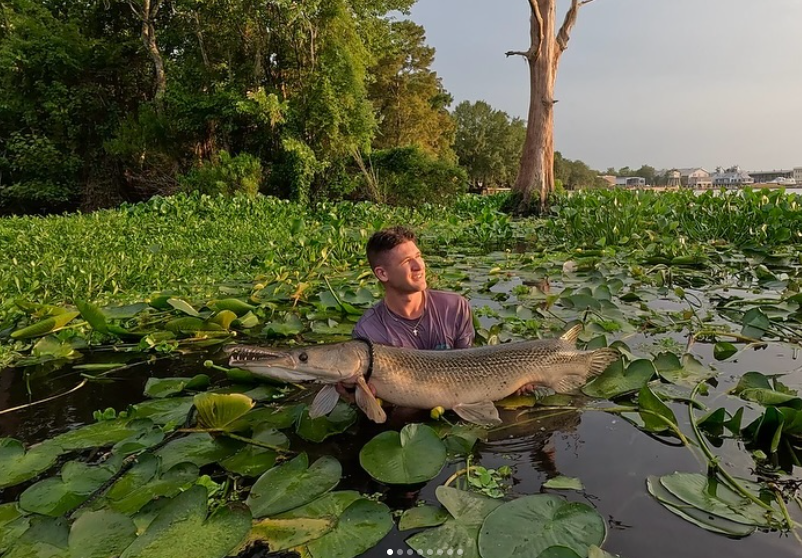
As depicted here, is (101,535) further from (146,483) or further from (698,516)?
(698,516)

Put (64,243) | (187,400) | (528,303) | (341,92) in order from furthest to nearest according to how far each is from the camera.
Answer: (341,92)
(64,243)
(528,303)
(187,400)

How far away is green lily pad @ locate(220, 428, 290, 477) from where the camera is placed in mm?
2061

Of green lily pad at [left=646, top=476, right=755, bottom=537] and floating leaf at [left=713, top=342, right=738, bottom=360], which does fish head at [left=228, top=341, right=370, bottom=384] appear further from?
floating leaf at [left=713, top=342, right=738, bottom=360]

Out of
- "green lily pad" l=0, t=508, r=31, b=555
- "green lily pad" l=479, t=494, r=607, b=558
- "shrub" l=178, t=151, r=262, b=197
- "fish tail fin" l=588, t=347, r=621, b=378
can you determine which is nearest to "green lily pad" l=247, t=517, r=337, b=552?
"green lily pad" l=479, t=494, r=607, b=558

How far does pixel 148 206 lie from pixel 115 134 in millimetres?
9193

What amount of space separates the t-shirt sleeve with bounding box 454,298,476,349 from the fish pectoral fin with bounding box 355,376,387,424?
72cm

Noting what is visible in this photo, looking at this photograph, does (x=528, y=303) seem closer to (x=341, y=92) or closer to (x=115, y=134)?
(x=341, y=92)

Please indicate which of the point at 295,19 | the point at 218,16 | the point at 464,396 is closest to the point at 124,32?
the point at 218,16

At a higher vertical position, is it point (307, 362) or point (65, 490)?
point (307, 362)

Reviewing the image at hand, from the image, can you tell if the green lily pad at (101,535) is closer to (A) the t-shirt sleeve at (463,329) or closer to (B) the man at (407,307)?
(B) the man at (407,307)

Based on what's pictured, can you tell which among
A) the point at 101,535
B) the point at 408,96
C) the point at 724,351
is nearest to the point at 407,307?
the point at 101,535

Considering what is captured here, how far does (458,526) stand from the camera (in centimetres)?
168

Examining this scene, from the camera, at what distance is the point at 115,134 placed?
18.4 metres

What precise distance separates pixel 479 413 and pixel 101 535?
4.71 ft
